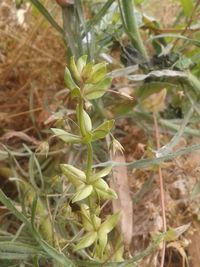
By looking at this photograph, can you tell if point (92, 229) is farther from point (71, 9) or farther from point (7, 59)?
point (7, 59)

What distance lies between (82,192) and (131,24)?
256 millimetres

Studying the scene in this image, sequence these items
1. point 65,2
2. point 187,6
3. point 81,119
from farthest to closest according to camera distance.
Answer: point 187,6
point 65,2
point 81,119

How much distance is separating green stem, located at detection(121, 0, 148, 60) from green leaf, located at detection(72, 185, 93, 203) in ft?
0.78

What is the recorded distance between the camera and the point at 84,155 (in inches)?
27.1

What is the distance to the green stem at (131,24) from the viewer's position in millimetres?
636

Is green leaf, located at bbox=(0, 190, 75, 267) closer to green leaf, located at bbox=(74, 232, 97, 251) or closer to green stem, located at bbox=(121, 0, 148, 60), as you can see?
green leaf, located at bbox=(74, 232, 97, 251)

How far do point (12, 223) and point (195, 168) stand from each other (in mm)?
218

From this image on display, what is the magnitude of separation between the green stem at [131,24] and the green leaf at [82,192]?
24 centimetres

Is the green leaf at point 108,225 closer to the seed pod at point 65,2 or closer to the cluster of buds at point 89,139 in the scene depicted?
the cluster of buds at point 89,139

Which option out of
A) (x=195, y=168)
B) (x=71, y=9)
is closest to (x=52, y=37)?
(x=71, y=9)

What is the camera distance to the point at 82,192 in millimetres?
468

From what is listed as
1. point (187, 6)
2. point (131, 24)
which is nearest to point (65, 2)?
point (131, 24)

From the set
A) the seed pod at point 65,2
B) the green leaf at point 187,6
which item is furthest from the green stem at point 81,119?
the green leaf at point 187,6

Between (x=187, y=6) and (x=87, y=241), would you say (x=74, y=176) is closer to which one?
(x=87, y=241)
